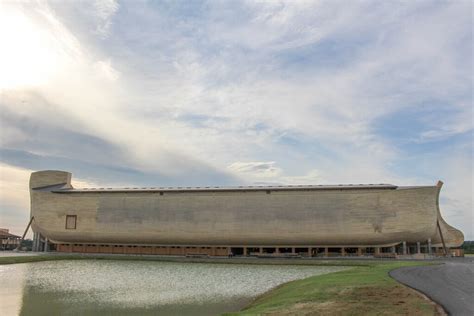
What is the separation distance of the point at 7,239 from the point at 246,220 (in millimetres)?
50733

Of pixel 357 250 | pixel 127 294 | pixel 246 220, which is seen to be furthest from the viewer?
pixel 246 220

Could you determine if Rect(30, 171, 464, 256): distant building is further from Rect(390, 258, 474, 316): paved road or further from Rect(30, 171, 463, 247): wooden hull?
Rect(390, 258, 474, 316): paved road

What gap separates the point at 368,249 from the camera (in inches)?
2680

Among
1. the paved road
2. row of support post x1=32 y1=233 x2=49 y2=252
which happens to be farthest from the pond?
row of support post x1=32 y1=233 x2=49 y2=252

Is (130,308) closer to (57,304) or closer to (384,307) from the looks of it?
(57,304)

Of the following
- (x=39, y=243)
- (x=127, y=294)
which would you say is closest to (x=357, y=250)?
(x=127, y=294)

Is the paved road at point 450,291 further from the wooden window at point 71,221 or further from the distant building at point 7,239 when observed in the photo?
the distant building at point 7,239

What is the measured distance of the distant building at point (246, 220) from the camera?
64.8 meters

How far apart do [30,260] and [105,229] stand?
27.3m

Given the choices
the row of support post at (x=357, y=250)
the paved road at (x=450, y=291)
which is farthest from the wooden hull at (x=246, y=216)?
the paved road at (x=450, y=291)

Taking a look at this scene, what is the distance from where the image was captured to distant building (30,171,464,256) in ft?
212

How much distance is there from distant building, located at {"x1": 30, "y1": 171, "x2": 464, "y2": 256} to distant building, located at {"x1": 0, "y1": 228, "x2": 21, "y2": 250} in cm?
807

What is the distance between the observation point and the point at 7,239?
84438mm

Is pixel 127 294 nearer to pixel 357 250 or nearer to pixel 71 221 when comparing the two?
pixel 357 250
